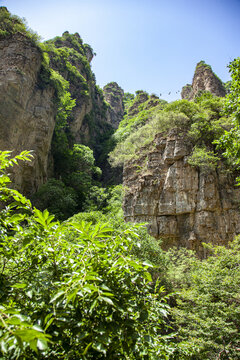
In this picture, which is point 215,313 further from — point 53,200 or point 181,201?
point 53,200

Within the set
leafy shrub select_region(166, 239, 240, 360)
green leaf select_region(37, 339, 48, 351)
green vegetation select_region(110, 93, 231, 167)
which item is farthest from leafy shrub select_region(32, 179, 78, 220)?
green leaf select_region(37, 339, 48, 351)

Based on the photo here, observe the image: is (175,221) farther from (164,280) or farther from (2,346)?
(2,346)

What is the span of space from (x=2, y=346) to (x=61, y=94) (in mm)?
27746

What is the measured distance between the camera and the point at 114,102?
53.3 metres

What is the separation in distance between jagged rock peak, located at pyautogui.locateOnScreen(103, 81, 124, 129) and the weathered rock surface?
109ft

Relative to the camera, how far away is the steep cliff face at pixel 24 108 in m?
17.8

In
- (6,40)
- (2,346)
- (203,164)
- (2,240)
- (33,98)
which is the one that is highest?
(6,40)

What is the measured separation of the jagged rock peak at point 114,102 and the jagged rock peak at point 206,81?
2100 cm

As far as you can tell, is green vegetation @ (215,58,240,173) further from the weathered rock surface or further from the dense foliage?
the weathered rock surface

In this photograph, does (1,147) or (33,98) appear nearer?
(1,147)

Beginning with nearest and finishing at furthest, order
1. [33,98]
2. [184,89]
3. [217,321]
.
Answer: [217,321]
[33,98]
[184,89]

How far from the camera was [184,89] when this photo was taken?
44.5 metres

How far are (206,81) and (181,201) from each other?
24.4 metres

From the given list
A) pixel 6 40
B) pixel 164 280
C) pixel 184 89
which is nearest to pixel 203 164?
pixel 164 280
